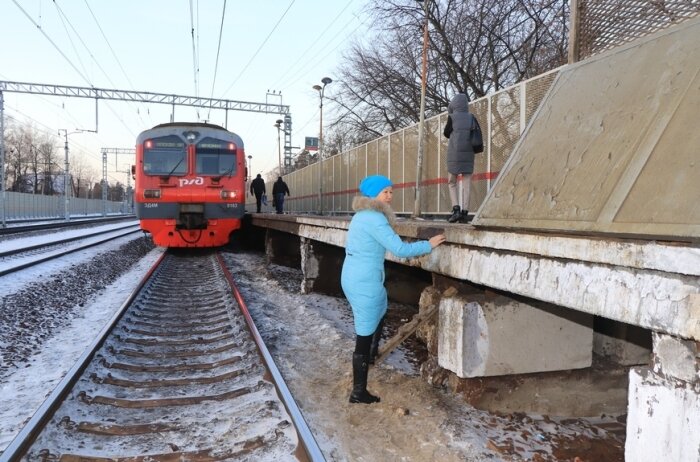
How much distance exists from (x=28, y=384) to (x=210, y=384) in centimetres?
156

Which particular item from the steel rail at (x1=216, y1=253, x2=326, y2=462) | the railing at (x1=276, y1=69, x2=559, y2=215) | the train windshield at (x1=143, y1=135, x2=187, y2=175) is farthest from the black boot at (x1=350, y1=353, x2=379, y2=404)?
the train windshield at (x1=143, y1=135, x2=187, y2=175)

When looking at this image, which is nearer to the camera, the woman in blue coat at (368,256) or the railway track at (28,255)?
the woman in blue coat at (368,256)

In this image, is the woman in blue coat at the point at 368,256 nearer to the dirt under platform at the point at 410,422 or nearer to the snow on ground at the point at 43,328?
the dirt under platform at the point at 410,422

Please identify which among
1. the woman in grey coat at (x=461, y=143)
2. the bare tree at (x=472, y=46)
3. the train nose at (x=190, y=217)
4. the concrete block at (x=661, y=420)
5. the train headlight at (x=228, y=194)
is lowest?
the concrete block at (x=661, y=420)

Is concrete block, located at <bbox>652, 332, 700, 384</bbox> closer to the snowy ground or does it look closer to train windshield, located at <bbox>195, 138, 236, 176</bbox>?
the snowy ground

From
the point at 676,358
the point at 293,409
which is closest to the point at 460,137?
the point at 293,409

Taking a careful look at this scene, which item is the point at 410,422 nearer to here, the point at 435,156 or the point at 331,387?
the point at 331,387

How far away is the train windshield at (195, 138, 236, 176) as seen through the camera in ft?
44.0

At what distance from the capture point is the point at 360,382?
150 inches

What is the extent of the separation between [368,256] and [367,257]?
0.04 feet

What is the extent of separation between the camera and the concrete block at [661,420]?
203cm

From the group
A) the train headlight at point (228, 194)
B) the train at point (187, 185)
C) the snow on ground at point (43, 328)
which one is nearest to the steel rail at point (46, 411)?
the snow on ground at point (43, 328)

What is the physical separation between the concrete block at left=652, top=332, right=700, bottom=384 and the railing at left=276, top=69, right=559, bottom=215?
5.15 meters

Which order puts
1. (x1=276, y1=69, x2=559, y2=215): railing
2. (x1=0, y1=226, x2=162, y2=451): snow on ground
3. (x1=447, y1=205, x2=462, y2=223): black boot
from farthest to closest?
(x1=276, y1=69, x2=559, y2=215): railing < (x1=447, y1=205, x2=462, y2=223): black boot < (x1=0, y1=226, x2=162, y2=451): snow on ground
